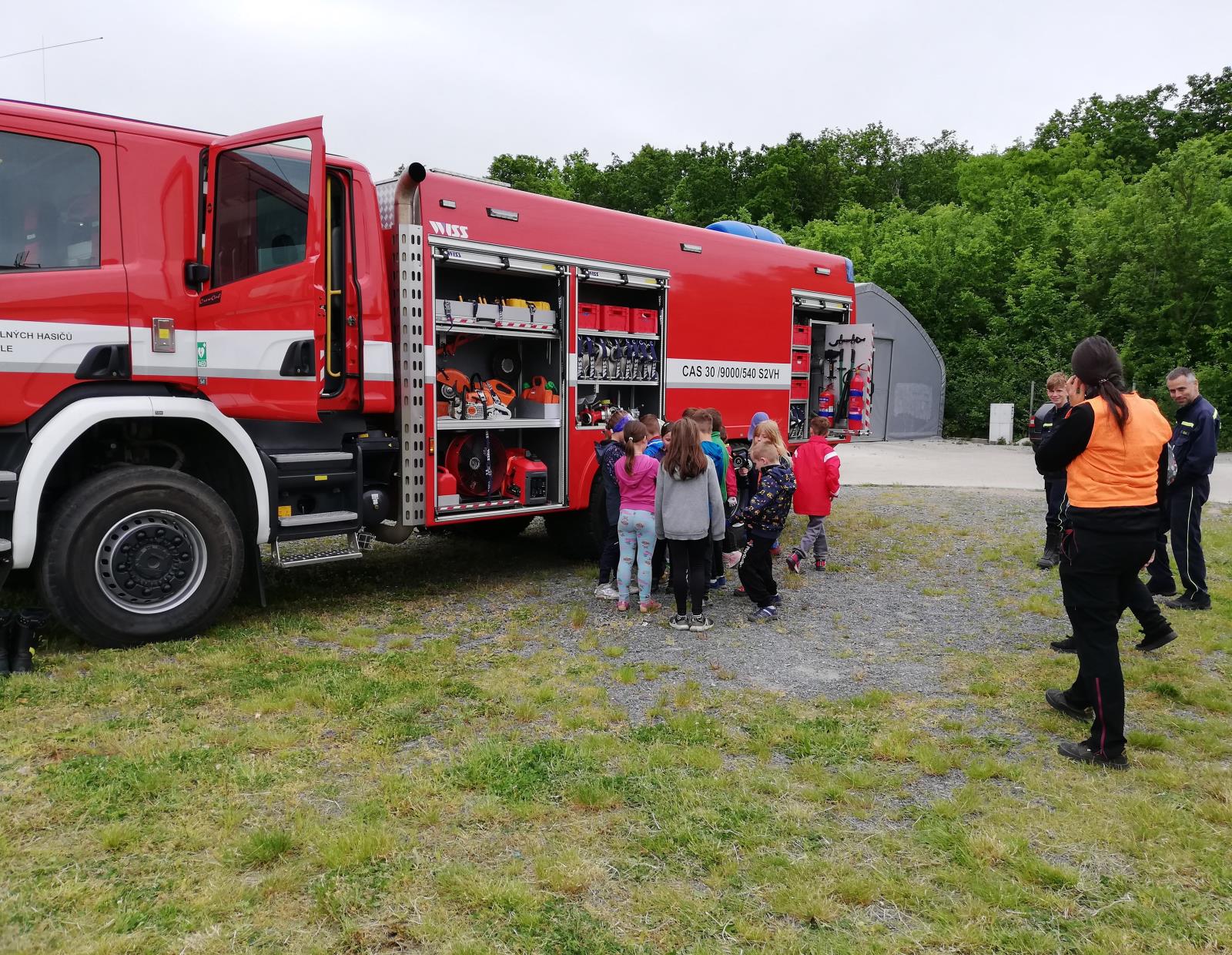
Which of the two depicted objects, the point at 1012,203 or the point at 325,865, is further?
the point at 1012,203

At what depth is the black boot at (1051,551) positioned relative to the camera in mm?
8852

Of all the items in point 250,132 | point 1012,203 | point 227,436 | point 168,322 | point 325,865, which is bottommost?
point 325,865

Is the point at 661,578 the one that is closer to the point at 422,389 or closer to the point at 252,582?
the point at 422,389

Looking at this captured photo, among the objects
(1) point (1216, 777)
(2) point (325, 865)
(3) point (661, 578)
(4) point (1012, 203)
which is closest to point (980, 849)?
(1) point (1216, 777)

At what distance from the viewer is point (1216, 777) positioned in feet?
13.3

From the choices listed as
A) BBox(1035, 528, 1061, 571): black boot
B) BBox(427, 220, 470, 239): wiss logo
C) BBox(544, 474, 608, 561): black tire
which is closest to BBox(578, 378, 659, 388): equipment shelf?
BBox(544, 474, 608, 561): black tire

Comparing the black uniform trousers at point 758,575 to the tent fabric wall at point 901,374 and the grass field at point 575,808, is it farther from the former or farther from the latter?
the tent fabric wall at point 901,374

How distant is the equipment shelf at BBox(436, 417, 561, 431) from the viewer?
22.8 feet

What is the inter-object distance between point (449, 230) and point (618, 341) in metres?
2.15

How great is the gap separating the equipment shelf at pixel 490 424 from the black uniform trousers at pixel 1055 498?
4862 millimetres

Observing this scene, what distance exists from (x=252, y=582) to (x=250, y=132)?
3.58 m

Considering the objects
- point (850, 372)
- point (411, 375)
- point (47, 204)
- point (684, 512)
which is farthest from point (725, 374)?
point (47, 204)

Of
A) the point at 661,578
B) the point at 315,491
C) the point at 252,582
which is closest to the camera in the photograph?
the point at 315,491

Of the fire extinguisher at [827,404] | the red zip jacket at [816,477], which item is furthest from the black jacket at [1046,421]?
the fire extinguisher at [827,404]
